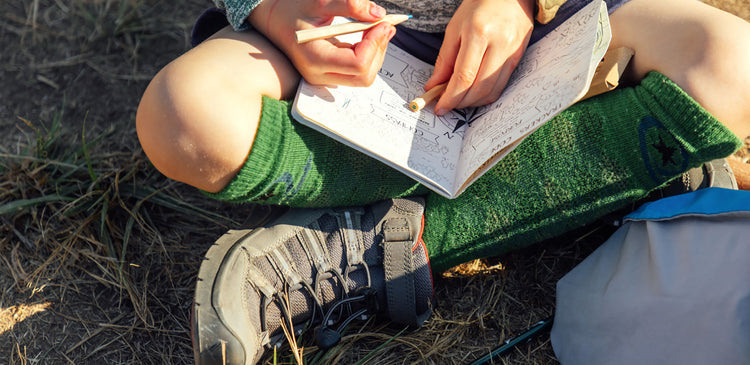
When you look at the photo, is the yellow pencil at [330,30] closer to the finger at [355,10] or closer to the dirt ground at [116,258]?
the finger at [355,10]

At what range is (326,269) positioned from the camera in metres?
1.00

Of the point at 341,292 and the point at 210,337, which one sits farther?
the point at 341,292

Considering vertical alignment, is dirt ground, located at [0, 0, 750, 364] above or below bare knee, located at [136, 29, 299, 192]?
below

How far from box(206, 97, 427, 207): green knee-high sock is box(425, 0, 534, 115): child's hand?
0.18 metres

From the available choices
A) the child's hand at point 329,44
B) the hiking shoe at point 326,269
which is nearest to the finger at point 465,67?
the child's hand at point 329,44

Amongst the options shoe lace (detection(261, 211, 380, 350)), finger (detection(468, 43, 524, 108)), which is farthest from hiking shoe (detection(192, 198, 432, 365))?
finger (detection(468, 43, 524, 108))

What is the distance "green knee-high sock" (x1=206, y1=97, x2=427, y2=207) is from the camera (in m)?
0.89

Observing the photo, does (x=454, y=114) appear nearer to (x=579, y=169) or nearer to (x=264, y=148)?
(x=579, y=169)

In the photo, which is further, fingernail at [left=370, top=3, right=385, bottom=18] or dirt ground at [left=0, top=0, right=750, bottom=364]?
dirt ground at [left=0, top=0, right=750, bottom=364]

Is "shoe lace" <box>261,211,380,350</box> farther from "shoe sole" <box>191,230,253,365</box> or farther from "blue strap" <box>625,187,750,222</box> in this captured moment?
"blue strap" <box>625,187,750,222</box>

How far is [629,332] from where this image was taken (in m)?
0.87

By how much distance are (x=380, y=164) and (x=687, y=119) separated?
515 millimetres

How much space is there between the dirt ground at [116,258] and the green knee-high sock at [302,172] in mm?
164

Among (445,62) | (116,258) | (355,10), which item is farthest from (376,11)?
(116,258)
